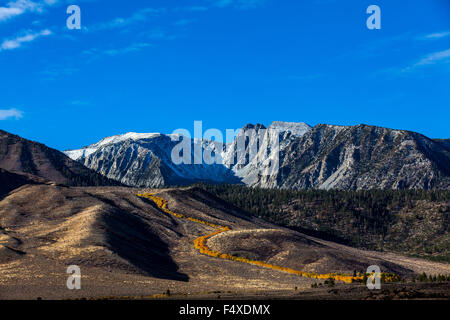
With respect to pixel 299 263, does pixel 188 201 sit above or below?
above

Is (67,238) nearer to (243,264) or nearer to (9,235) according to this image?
(9,235)

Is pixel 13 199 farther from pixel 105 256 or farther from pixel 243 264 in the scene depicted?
pixel 243 264

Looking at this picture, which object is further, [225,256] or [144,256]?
[225,256]

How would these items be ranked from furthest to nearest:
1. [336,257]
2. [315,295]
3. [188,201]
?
[188,201] → [336,257] → [315,295]

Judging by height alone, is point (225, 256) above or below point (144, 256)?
below

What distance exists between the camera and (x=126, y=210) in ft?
471

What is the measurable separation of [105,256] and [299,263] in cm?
4461

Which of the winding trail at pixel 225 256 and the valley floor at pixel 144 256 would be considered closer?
the valley floor at pixel 144 256

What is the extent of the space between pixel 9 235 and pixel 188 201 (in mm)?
80684

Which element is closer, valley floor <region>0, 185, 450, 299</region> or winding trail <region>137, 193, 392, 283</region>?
valley floor <region>0, 185, 450, 299</region>
